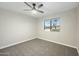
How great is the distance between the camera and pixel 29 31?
17.6 feet

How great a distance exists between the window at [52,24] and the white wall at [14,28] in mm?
1368

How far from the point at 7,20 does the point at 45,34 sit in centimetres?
322

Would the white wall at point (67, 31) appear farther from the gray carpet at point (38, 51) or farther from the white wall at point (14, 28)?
the white wall at point (14, 28)

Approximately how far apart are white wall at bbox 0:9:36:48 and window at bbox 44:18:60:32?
4.49ft

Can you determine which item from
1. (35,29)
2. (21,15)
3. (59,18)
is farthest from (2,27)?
(59,18)

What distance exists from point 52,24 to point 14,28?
292cm

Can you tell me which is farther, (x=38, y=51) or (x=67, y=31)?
(x=67, y=31)

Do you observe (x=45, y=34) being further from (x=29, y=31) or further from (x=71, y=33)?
(x=71, y=33)

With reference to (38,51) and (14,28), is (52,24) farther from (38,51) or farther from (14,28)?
(14,28)

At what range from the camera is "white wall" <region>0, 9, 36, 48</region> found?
135 inches

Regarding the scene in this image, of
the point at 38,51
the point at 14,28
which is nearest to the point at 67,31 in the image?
the point at 38,51

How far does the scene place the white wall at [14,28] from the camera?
3.43m

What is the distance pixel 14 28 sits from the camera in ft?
13.3

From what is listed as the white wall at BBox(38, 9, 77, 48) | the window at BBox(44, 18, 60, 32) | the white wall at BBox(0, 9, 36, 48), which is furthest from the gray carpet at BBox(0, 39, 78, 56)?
the window at BBox(44, 18, 60, 32)
